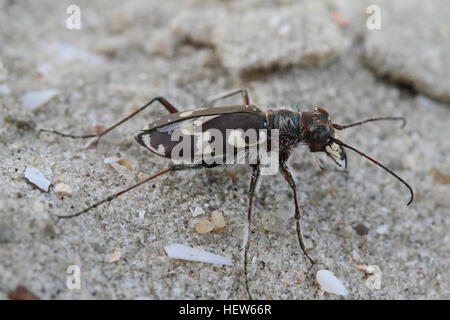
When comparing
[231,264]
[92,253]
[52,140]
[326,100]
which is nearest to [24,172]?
[52,140]

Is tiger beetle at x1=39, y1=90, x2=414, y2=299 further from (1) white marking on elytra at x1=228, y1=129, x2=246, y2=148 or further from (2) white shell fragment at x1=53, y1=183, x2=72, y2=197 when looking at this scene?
(2) white shell fragment at x1=53, y1=183, x2=72, y2=197

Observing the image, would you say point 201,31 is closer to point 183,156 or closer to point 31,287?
point 183,156

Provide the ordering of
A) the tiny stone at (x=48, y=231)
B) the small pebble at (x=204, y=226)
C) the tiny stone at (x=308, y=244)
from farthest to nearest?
1. the tiny stone at (x=308, y=244)
2. the small pebble at (x=204, y=226)
3. the tiny stone at (x=48, y=231)

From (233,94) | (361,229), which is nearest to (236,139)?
(233,94)

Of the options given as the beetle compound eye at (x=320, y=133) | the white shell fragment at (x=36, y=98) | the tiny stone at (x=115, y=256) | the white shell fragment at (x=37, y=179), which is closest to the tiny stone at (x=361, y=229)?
the beetle compound eye at (x=320, y=133)

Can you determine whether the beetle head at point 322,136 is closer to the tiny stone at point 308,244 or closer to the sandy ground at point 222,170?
the sandy ground at point 222,170

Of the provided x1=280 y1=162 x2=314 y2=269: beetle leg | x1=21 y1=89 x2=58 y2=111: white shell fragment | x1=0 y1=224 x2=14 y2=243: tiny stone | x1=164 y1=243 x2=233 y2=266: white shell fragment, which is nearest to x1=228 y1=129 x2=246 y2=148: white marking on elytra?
x1=280 y1=162 x2=314 y2=269: beetle leg
